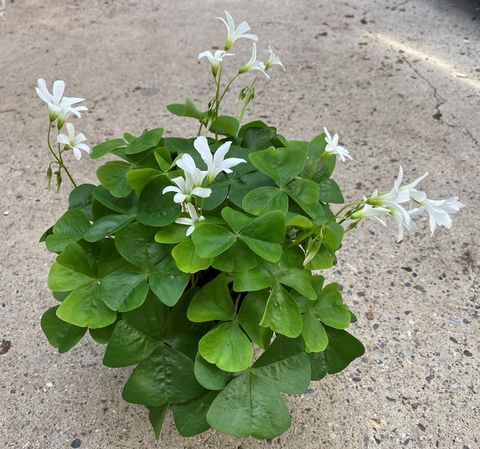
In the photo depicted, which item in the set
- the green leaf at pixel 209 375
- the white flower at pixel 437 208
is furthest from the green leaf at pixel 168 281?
the white flower at pixel 437 208

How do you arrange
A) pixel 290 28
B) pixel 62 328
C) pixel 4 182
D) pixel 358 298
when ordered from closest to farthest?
→ pixel 62 328 < pixel 358 298 < pixel 4 182 < pixel 290 28

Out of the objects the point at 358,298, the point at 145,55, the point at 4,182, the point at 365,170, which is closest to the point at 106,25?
the point at 145,55

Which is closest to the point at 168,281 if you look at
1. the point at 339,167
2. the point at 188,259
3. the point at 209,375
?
the point at 188,259

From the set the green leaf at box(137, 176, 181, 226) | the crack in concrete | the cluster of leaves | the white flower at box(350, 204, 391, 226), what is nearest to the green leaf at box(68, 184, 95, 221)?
the cluster of leaves

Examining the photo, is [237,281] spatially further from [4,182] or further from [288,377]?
[4,182]

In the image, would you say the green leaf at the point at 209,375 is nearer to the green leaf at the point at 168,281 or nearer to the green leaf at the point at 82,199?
the green leaf at the point at 168,281

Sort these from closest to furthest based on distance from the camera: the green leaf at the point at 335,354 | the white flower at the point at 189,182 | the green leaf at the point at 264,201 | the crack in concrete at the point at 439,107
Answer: the white flower at the point at 189,182, the green leaf at the point at 264,201, the green leaf at the point at 335,354, the crack in concrete at the point at 439,107
